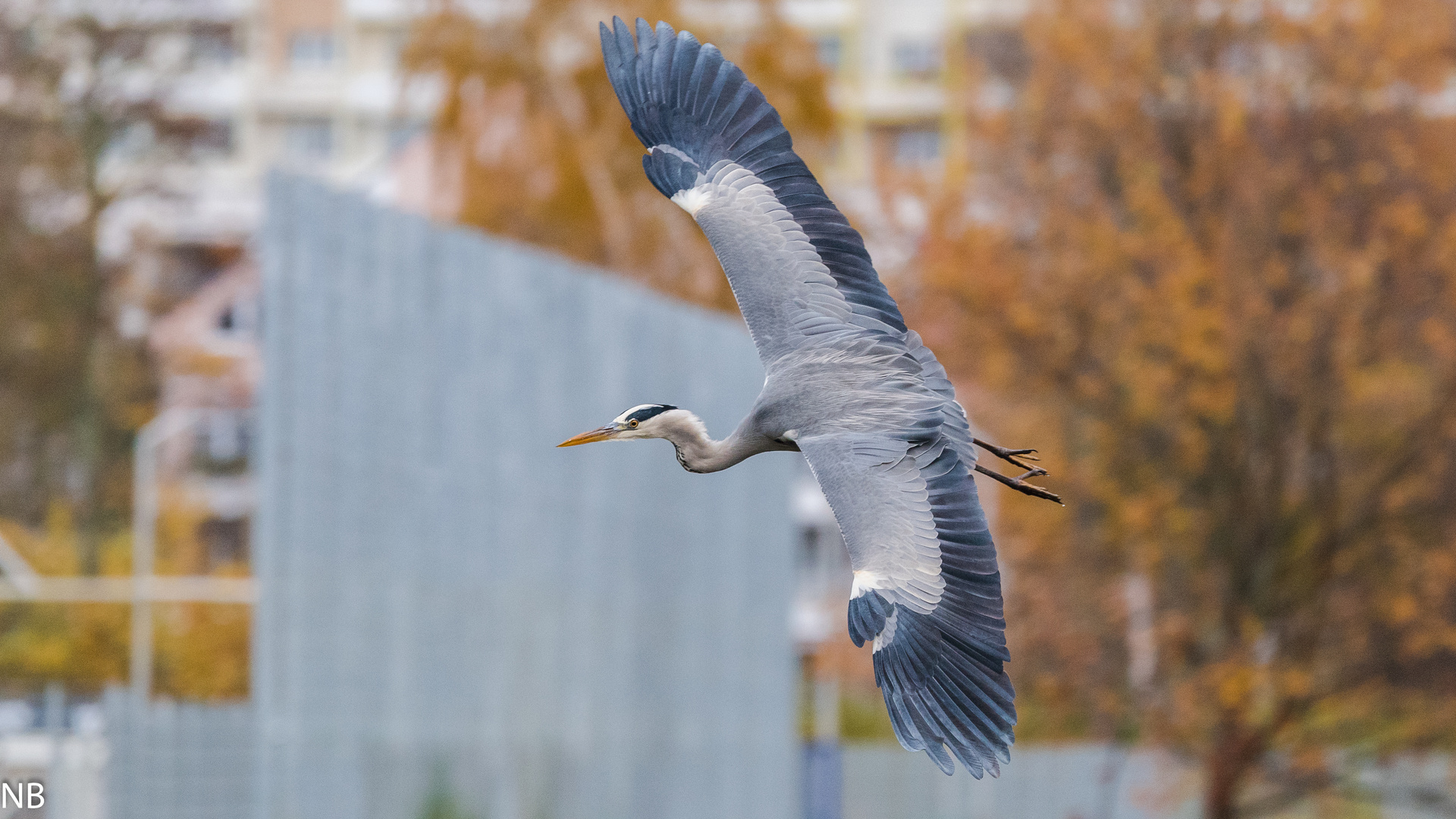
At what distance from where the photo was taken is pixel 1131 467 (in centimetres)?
2220

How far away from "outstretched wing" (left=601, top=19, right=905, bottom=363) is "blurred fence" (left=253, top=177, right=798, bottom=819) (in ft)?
19.0

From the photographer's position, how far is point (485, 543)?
47.4ft

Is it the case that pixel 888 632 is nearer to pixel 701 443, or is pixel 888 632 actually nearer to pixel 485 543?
pixel 701 443

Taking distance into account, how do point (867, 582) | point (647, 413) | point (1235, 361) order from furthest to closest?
point (1235, 361)
point (647, 413)
point (867, 582)

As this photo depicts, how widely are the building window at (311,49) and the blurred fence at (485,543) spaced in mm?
52642

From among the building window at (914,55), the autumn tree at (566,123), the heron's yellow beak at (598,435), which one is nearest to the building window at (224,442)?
the building window at (914,55)

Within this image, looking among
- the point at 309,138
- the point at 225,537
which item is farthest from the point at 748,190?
the point at 309,138

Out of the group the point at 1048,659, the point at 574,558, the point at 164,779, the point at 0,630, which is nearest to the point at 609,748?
the point at 574,558

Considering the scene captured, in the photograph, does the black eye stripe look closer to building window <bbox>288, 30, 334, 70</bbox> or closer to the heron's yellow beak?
the heron's yellow beak

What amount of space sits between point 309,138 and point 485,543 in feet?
188

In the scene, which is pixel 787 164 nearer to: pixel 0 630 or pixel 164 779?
pixel 164 779

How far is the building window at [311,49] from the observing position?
69125 millimetres

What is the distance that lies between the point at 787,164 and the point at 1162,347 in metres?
15.0

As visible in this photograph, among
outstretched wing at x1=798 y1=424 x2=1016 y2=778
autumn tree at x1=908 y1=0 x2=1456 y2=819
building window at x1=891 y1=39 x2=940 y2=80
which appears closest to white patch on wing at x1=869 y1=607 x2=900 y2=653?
outstretched wing at x1=798 y1=424 x2=1016 y2=778
